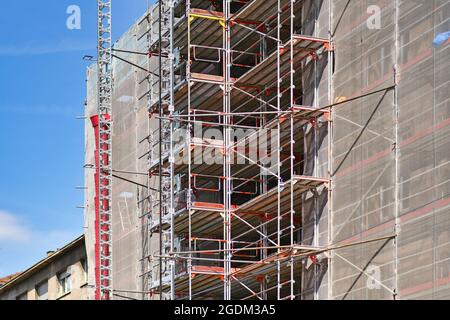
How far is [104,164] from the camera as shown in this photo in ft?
167

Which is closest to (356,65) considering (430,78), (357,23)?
(357,23)

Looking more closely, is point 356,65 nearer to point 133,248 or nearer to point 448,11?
point 448,11

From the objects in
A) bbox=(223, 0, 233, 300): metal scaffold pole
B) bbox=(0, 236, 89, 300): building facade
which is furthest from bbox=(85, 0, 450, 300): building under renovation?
bbox=(0, 236, 89, 300): building facade

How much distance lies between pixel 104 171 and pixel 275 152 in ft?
46.1

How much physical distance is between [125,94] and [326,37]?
1612 cm

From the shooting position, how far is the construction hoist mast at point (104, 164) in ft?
164

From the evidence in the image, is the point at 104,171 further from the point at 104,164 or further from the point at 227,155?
the point at 227,155

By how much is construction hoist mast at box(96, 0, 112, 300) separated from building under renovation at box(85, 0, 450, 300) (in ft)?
0.25

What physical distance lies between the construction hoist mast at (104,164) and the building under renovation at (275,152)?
3.0 inches

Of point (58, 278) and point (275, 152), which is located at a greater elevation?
point (58, 278)

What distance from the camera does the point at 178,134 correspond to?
140 feet

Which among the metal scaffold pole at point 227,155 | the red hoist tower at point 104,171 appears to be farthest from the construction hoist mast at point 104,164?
the metal scaffold pole at point 227,155

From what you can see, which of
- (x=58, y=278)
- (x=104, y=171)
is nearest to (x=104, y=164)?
(x=104, y=171)

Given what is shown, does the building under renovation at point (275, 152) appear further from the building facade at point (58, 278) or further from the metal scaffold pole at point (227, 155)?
the building facade at point (58, 278)
